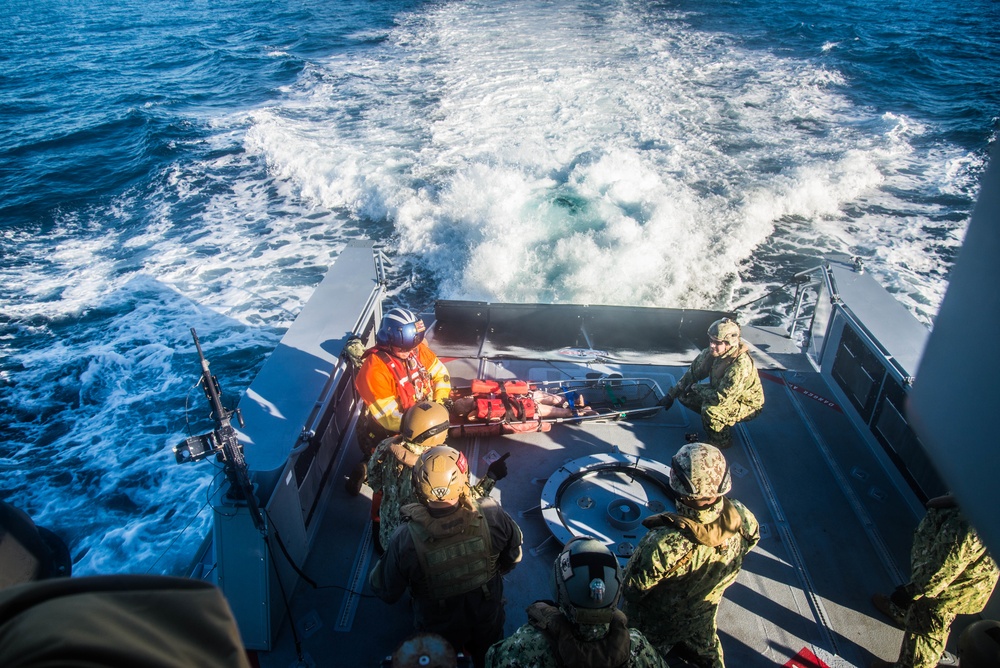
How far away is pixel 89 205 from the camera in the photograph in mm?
15805

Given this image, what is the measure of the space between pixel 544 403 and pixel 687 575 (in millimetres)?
2775

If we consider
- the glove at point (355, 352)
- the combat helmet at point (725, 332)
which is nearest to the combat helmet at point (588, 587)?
the glove at point (355, 352)

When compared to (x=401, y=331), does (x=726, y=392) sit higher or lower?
lower

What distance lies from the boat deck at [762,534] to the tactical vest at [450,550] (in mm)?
1113

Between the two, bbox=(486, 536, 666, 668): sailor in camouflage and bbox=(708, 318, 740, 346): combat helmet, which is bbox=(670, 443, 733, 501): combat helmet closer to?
bbox=(486, 536, 666, 668): sailor in camouflage

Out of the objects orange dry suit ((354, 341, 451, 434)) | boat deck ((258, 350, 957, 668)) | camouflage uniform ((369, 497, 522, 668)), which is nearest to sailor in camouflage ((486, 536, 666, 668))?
camouflage uniform ((369, 497, 522, 668))

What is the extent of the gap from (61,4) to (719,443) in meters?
49.7

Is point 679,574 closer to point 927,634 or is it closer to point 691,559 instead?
point 691,559

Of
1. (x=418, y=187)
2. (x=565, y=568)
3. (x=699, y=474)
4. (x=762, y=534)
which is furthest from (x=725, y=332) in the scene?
(x=418, y=187)

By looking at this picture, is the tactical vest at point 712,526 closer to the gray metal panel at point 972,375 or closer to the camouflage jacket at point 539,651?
the camouflage jacket at point 539,651

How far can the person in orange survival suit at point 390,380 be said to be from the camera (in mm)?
4648

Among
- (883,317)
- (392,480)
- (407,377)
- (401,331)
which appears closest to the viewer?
(392,480)

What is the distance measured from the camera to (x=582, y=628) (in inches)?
91.6

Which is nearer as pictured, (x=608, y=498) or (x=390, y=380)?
(x=390, y=380)
